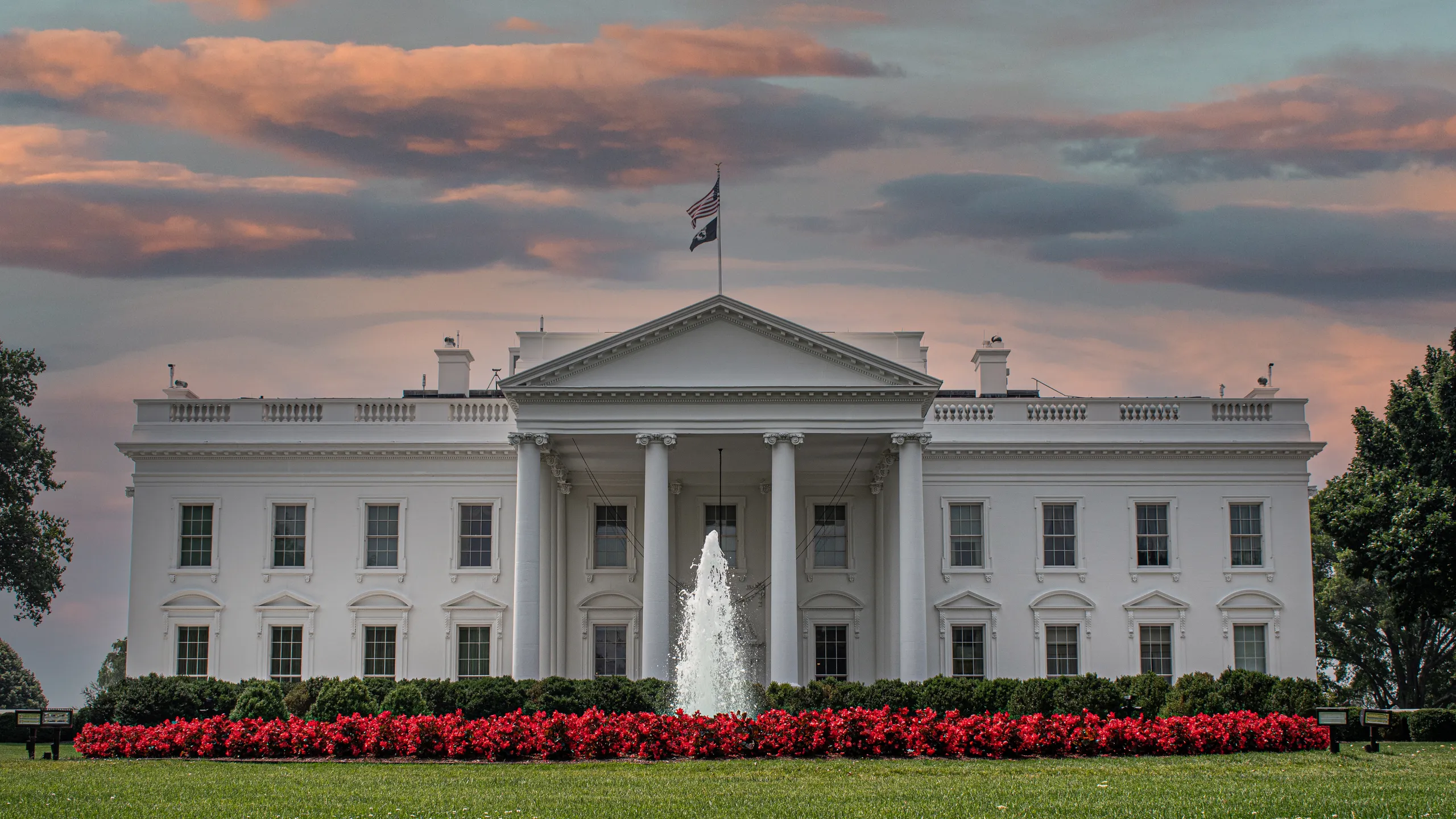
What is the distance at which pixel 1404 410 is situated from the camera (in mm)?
32594

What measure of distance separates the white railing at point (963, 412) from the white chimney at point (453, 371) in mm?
14508

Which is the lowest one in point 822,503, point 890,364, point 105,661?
point 105,661

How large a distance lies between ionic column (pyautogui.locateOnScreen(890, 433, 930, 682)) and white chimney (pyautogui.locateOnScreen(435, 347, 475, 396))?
15.3 meters

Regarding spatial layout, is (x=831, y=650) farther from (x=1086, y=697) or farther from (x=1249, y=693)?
(x=1249, y=693)

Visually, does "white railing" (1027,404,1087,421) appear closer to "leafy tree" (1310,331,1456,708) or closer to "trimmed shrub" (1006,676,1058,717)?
"leafy tree" (1310,331,1456,708)

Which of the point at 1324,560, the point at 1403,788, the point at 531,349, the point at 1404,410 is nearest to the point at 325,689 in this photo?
the point at 531,349

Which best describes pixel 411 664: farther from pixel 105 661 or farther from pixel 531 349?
pixel 105 661

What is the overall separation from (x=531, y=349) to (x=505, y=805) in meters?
21.5

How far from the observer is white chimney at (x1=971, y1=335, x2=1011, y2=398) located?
43.5m

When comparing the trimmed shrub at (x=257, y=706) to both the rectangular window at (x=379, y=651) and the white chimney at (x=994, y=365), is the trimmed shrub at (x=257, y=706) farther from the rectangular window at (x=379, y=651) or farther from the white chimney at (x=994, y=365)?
the white chimney at (x=994, y=365)

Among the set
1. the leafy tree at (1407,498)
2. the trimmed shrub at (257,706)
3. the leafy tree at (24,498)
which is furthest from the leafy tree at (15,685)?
the leafy tree at (1407,498)

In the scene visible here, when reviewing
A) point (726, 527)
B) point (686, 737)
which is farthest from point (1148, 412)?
point (686, 737)

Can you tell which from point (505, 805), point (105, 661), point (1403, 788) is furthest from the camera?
point (105, 661)

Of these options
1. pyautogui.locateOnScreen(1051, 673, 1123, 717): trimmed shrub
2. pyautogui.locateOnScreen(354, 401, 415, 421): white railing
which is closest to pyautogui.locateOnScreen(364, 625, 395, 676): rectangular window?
pyautogui.locateOnScreen(354, 401, 415, 421): white railing
